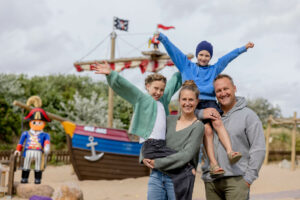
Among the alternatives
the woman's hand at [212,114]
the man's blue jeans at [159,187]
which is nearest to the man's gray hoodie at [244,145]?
the woman's hand at [212,114]

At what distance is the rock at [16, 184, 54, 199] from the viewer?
7.17 m

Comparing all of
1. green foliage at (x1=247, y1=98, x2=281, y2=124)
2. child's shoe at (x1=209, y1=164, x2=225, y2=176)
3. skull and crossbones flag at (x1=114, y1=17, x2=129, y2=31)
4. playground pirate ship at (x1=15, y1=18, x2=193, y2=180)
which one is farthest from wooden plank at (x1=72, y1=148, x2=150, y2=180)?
green foliage at (x1=247, y1=98, x2=281, y2=124)

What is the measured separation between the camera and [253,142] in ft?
8.28

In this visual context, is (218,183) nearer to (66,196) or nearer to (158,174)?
(158,174)

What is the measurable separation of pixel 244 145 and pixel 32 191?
5.97m

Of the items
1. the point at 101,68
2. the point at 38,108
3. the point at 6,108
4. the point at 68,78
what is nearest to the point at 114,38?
the point at 38,108

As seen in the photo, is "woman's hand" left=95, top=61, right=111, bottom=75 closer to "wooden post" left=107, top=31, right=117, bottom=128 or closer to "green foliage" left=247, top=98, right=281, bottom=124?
"wooden post" left=107, top=31, right=117, bottom=128

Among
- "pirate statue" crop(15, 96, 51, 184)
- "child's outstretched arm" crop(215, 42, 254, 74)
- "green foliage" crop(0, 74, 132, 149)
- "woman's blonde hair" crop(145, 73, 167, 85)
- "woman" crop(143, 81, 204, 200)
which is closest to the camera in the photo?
"woman" crop(143, 81, 204, 200)

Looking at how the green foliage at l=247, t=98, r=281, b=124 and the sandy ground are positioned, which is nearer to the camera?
the sandy ground

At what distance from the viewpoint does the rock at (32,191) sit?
23.5 feet

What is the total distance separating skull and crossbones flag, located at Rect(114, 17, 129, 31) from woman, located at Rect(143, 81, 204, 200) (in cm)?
1024

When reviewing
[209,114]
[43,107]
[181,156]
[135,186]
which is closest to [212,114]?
[209,114]

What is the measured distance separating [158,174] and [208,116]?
2.04ft

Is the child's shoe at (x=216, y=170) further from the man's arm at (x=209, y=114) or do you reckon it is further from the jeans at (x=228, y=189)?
the man's arm at (x=209, y=114)
